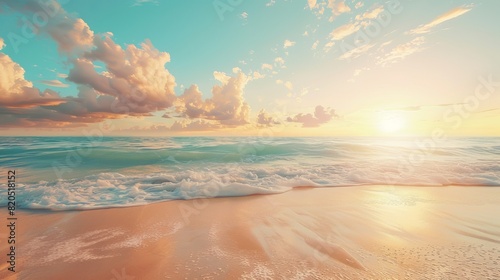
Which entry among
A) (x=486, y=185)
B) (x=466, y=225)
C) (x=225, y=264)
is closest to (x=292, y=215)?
(x=225, y=264)

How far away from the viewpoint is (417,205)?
6594 millimetres

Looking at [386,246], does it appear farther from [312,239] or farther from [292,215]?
[292,215]

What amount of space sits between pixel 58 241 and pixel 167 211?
7.85ft

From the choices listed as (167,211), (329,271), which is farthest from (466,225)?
(167,211)

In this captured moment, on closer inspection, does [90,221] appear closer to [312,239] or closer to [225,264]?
[225,264]

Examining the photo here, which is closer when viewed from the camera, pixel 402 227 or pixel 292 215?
pixel 402 227

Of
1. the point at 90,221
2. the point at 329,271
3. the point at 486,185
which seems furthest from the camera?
the point at 486,185

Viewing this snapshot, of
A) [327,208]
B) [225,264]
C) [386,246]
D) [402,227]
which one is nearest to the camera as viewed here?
[225,264]

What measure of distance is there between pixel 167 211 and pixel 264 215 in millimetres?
2842

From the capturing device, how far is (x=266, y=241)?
13.9 feet

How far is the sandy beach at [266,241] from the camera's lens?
3252 mm

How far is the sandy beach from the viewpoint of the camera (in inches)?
128

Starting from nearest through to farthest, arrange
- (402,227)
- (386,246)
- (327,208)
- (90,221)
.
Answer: (386,246), (402,227), (90,221), (327,208)

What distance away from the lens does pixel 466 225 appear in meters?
5.04
